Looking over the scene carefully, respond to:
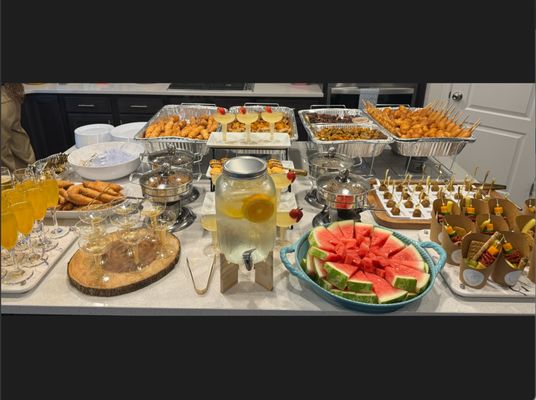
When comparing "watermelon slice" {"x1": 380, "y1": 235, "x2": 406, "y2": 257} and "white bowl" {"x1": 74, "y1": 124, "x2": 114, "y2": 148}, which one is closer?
"watermelon slice" {"x1": 380, "y1": 235, "x2": 406, "y2": 257}

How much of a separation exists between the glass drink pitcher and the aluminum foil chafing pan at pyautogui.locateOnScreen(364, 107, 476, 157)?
1.18 meters

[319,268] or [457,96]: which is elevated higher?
[457,96]

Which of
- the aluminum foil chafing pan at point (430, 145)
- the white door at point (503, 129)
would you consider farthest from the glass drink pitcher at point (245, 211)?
the white door at point (503, 129)

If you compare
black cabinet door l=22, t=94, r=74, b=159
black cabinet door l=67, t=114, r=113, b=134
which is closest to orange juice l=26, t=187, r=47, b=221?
black cabinet door l=67, t=114, r=113, b=134

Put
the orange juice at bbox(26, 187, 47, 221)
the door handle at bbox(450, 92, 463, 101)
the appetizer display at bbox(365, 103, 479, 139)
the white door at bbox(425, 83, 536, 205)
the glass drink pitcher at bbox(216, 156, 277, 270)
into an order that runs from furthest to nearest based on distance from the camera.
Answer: the door handle at bbox(450, 92, 463, 101), the white door at bbox(425, 83, 536, 205), the appetizer display at bbox(365, 103, 479, 139), the orange juice at bbox(26, 187, 47, 221), the glass drink pitcher at bbox(216, 156, 277, 270)

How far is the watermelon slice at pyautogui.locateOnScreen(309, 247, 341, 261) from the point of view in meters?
1.29

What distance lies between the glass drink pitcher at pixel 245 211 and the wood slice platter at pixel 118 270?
0.92ft

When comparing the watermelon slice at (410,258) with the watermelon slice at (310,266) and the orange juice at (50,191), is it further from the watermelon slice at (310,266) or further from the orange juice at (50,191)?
the orange juice at (50,191)

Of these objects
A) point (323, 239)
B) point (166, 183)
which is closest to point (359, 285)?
point (323, 239)

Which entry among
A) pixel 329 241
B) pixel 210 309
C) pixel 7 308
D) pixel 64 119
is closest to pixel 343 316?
pixel 329 241

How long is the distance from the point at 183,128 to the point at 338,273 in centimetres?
142

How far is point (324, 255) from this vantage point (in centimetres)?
129

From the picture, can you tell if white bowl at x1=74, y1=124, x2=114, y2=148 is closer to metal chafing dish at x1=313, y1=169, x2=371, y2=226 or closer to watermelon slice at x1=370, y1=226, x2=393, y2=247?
metal chafing dish at x1=313, y1=169, x2=371, y2=226

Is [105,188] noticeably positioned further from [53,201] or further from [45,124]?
[45,124]
